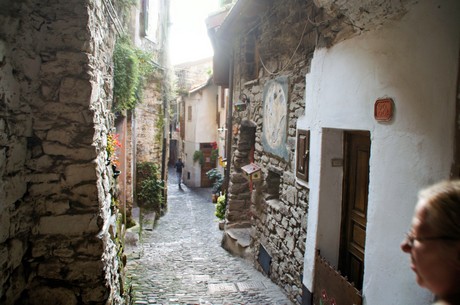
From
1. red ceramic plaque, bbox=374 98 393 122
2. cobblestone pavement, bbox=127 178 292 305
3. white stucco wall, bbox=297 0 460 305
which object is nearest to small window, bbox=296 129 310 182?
white stucco wall, bbox=297 0 460 305

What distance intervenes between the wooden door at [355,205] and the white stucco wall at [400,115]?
40 centimetres

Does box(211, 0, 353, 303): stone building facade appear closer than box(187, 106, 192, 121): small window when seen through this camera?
Yes

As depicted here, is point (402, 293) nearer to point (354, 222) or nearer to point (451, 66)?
point (354, 222)

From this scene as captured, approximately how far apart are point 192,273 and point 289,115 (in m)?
3.19

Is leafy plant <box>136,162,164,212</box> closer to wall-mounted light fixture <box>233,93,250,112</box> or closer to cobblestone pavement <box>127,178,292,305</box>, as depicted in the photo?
cobblestone pavement <box>127,178,292,305</box>

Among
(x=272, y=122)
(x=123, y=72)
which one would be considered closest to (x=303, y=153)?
(x=272, y=122)

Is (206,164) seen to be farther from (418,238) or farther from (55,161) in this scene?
(418,238)

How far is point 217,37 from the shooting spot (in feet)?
24.4

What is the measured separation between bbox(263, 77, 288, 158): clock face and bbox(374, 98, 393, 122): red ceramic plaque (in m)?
2.26

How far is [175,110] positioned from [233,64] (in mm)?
21210

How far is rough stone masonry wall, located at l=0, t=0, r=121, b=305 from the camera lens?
8.32ft

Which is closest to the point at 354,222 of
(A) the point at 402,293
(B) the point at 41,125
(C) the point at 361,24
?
(A) the point at 402,293

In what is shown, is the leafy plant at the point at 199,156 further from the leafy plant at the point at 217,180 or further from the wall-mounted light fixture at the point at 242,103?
the wall-mounted light fixture at the point at 242,103

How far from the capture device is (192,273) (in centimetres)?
590
